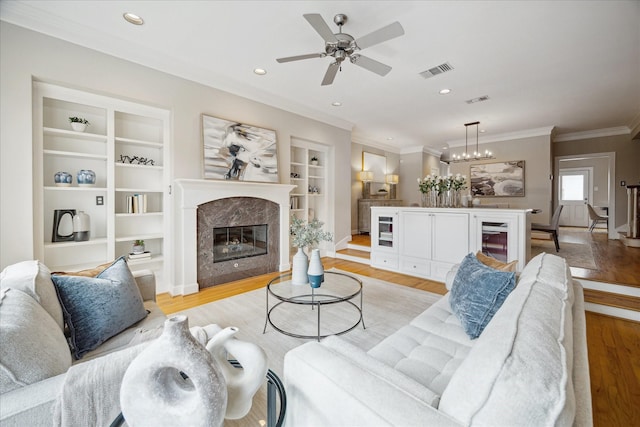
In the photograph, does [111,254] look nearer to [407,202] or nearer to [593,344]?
[593,344]

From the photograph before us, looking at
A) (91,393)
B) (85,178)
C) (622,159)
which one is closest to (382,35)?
(91,393)

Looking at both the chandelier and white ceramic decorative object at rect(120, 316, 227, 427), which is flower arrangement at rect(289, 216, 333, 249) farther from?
the chandelier

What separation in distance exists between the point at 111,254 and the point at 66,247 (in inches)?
17.1

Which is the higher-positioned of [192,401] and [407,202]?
[407,202]

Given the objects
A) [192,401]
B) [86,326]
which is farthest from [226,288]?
[192,401]

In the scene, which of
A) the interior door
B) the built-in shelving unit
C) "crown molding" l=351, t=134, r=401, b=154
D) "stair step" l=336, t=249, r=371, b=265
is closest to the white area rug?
"stair step" l=336, t=249, r=371, b=265

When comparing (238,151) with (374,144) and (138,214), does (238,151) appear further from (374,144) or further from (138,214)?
(374,144)

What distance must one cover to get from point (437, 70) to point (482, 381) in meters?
3.77

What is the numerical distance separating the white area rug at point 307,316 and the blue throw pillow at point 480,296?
908 mm

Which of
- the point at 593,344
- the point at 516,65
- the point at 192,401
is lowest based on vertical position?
the point at 593,344

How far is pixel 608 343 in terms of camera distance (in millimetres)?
2305

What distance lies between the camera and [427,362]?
1.35 m

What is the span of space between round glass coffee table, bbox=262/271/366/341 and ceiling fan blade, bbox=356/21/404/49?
211 cm

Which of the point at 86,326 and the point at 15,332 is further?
the point at 86,326
